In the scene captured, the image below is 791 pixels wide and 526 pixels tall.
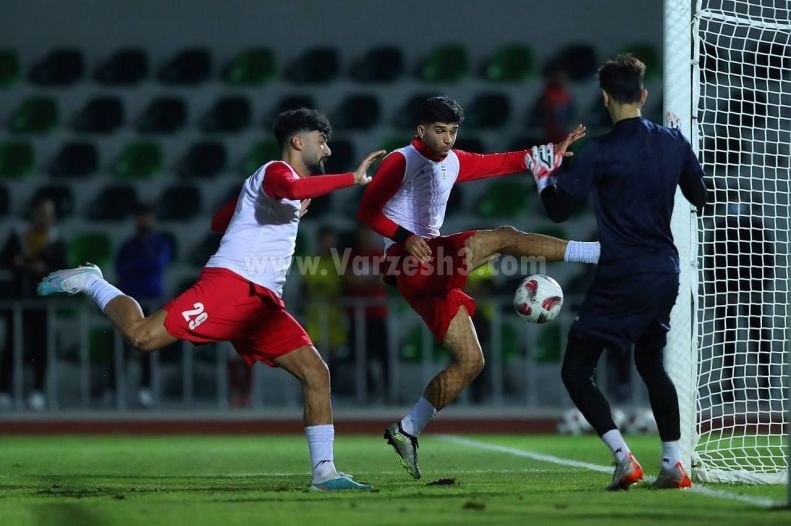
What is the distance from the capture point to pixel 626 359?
1434 centimetres

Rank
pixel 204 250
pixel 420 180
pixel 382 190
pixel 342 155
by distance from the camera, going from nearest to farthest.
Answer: pixel 382 190 → pixel 420 180 → pixel 204 250 → pixel 342 155

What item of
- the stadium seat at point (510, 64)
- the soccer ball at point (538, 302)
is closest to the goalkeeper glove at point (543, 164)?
the soccer ball at point (538, 302)

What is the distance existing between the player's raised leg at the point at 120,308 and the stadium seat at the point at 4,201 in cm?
989

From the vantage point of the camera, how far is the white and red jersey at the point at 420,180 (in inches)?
302

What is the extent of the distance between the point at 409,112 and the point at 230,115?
2.47m

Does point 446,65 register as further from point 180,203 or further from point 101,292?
point 101,292

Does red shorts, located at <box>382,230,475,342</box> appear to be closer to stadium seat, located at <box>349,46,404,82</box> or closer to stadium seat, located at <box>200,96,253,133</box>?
stadium seat, located at <box>200,96,253,133</box>

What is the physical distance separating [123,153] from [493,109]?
506 cm

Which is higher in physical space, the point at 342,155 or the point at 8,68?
the point at 8,68

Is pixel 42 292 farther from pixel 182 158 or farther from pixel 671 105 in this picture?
pixel 182 158

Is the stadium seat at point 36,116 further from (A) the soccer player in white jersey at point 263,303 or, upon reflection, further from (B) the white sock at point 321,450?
(B) the white sock at point 321,450

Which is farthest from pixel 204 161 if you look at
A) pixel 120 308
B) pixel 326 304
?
pixel 120 308

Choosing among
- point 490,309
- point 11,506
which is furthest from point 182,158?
point 11,506

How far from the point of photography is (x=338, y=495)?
21.3 feet
